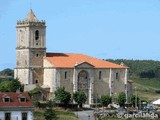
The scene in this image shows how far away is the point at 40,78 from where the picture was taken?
97000mm

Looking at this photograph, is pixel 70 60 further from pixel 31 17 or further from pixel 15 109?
pixel 15 109

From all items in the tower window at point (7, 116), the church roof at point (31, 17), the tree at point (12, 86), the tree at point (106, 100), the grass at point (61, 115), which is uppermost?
the church roof at point (31, 17)

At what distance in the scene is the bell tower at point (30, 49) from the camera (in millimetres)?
96812

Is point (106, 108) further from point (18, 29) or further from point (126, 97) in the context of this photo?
point (18, 29)

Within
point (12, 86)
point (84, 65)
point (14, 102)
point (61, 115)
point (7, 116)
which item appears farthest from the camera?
point (84, 65)

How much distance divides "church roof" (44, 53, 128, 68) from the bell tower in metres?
1.49

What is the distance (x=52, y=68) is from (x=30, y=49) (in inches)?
162

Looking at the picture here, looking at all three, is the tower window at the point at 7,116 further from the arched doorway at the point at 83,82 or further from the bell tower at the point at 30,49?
the arched doorway at the point at 83,82

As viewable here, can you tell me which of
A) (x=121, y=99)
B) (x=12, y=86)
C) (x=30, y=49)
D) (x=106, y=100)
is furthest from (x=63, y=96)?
(x=30, y=49)

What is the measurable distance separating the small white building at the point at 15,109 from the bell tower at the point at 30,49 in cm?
3176

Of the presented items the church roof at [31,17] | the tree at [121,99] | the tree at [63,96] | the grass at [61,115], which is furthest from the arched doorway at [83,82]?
the grass at [61,115]

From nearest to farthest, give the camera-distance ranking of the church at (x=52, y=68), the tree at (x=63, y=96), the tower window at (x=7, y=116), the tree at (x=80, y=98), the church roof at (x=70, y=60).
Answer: the tower window at (x=7, y=116), the tree at (x=63, y=96), the tree at (x=80, y=98), the church at (x=52, y=68), the church roof at (x=70, y=60)

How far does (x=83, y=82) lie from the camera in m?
98.1

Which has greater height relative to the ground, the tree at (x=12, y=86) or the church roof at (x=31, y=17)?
the church roof at (x=31, y=17)
